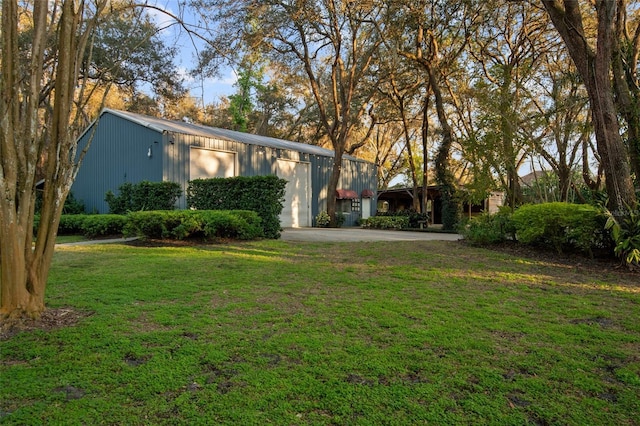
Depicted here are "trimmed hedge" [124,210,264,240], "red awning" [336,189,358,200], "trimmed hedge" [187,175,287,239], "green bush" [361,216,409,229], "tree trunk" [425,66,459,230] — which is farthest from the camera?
"red awning" [336,189,358,200]

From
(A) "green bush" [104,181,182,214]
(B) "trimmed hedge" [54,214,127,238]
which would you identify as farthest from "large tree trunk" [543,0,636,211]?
(B) "trimmed hedge" [54,214,127,238]

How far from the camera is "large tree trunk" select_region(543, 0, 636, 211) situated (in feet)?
20.8

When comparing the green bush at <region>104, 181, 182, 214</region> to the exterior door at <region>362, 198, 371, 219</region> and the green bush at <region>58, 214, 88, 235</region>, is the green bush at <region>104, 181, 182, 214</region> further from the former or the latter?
the exterior door at <region>362, 198, 371, 219</region>

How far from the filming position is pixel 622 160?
649 centimetres

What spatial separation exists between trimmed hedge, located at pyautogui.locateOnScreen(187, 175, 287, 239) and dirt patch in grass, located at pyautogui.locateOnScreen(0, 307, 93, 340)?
581 centimetres

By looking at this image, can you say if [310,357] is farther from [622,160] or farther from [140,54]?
[140,54]

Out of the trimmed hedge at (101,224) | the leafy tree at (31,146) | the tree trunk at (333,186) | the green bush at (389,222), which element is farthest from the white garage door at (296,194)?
the leafy tree at (31,146)

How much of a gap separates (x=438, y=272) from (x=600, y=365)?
295cm

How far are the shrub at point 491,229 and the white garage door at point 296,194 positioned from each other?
8.76m

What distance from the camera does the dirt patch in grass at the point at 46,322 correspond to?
280cm

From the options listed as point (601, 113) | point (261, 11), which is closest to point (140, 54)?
point (261, 11)

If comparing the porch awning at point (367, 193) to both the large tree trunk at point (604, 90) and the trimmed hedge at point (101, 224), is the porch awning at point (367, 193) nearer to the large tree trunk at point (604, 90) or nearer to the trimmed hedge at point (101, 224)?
the trimmed hedge at point (101, 224)

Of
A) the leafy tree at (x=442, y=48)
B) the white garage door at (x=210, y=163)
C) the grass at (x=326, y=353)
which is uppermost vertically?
the leafy tree at (x=442, y=48)

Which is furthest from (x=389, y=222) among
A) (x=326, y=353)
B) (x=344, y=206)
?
(x=326, y=353)
